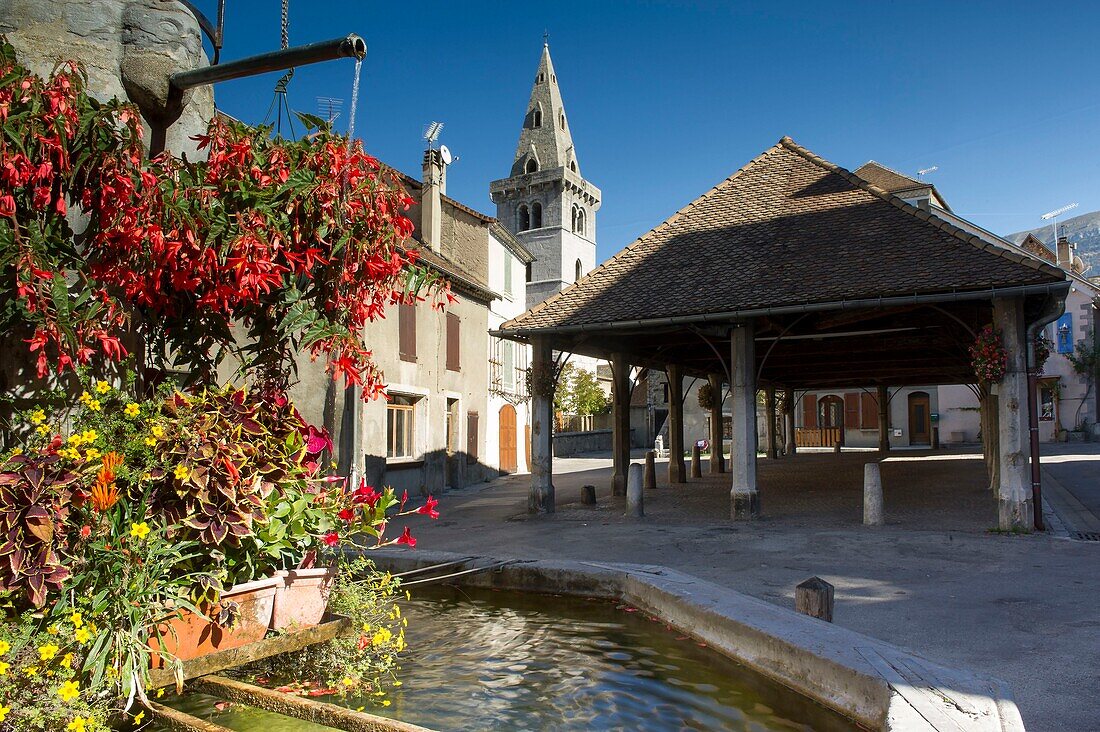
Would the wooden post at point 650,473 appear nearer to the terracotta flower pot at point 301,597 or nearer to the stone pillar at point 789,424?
the terracotta flower pot at point 301,597

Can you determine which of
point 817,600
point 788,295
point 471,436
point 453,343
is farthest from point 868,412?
point 817,600

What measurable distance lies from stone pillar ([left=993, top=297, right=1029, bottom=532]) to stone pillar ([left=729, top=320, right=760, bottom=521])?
3.00m

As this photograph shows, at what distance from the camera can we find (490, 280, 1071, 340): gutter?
9250mm

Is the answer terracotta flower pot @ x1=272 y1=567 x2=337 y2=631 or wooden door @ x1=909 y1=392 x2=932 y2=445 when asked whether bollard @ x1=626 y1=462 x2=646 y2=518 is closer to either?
terracotta flower pot @ x1=272 y1=567 x2=337 y2=631

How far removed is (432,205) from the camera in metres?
20.1

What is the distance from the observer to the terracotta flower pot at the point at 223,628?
3.40 metres

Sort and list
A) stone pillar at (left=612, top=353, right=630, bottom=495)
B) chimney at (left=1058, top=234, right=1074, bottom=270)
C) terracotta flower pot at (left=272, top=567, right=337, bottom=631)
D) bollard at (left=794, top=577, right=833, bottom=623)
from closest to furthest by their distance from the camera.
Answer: terracotta flower pot at (left=272, top=567, right=337, bottom=631) → bollard at (left=794, top=577, right=833, bottom=623) → stone pillar at (left=612, top=353, right=630, bottom=495) → chimney at (left=1058, top=234, right=1074, bottom=270)

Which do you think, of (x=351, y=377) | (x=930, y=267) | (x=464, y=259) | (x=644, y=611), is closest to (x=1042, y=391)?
(x=464, y=259)

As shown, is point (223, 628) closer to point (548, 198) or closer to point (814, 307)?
point (814, 307)

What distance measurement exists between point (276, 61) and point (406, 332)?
42.0 ft

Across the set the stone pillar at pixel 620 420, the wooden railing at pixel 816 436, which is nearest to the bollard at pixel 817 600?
the stone pillar at pixel 620 420

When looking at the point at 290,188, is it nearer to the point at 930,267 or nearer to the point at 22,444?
the point at 22,444

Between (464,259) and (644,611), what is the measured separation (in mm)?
17541

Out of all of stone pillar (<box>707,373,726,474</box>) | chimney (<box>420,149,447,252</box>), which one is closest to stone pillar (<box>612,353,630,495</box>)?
stone pillar (<box>707,373,726,474</box>)
